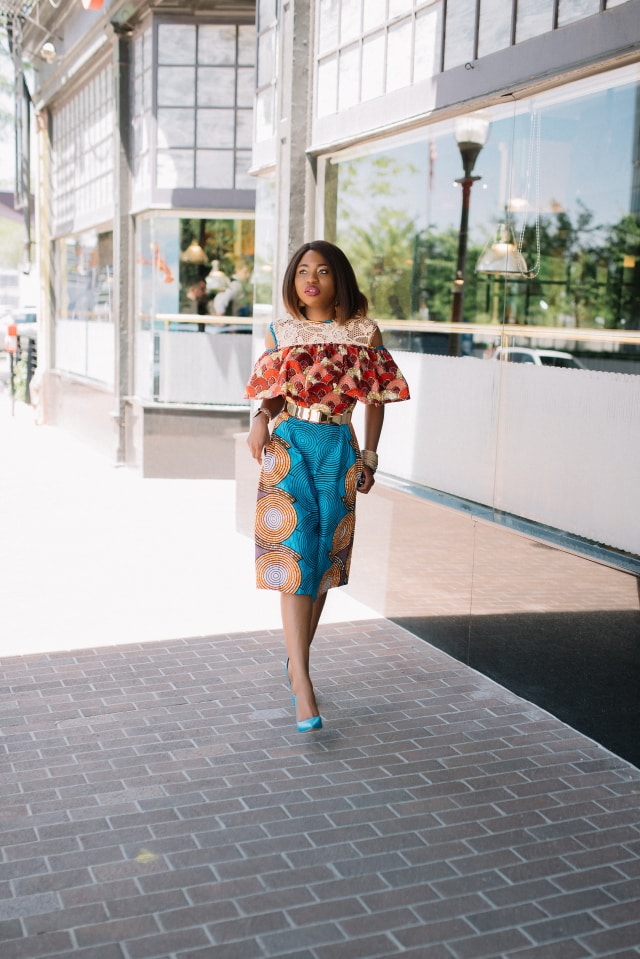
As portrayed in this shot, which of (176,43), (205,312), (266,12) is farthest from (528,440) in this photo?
(176,43)

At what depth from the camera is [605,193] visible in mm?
4562

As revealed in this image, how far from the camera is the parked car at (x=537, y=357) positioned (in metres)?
4.73

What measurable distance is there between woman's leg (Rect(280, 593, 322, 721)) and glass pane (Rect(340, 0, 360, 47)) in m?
3.76

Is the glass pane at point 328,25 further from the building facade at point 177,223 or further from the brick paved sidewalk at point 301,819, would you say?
the brick paved sidewalk at point 301,819

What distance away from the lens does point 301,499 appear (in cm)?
417

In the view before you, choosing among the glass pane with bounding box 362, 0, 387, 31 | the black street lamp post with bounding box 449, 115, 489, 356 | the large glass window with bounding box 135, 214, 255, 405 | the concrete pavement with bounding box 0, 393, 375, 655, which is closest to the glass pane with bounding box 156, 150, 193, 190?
the large glass window with bounding box 135, 214, 255, 405

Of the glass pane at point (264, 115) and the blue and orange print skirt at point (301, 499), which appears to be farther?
the glass pane at point (264, 115)

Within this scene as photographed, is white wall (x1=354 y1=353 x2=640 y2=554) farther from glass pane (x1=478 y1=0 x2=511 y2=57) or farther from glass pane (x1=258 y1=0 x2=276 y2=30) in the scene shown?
glass pane (x1=258 y1=0 x2=276 y2=30)

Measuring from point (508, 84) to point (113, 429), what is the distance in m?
7.40

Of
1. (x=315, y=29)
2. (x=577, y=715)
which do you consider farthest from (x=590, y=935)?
(x=315, y=29)

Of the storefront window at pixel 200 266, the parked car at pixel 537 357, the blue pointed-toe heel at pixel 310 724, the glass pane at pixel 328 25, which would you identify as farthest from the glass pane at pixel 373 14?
the storefront window at pixel 200 266

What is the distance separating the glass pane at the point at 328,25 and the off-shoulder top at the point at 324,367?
3145mm

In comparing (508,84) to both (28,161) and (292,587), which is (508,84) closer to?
(292,587)

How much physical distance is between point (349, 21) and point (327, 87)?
428 millimetres
